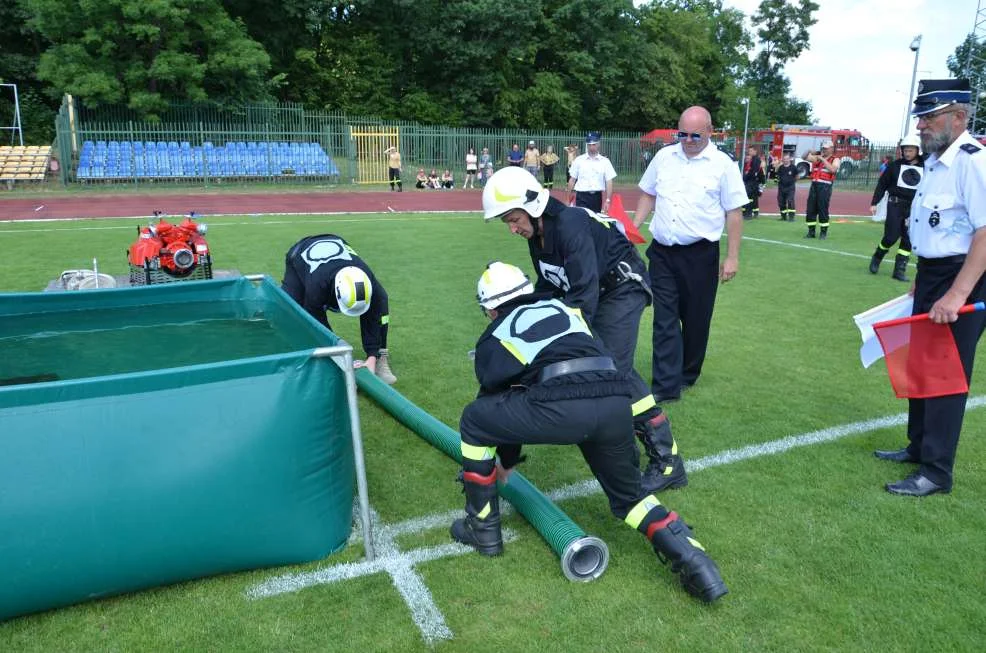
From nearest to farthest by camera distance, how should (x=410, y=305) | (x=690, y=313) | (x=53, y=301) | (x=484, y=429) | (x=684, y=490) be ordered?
(x=484, y=429) < (x=684, y=490) < (x=53, y=301) < (x=690, y=313) < (x=410, y=305)

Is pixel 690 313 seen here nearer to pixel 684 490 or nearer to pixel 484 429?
pixel 684 490

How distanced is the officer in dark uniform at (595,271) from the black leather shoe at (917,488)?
1.18m

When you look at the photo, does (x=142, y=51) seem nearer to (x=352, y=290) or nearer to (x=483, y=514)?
(x=352, y=290)

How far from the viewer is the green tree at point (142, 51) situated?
29531 millimetres

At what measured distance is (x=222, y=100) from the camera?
3247 cm

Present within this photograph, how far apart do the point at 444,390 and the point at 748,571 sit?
304cm

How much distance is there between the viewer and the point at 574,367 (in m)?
3.13

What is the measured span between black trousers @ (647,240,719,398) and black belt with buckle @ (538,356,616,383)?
8.16ft

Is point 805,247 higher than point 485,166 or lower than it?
lower

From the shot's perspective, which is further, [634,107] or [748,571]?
[634,107]

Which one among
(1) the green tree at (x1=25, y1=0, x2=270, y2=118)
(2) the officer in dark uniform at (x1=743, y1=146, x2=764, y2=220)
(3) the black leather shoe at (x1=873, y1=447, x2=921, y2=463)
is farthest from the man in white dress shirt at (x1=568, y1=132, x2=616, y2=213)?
(1) the green tree at (x1=25, y1=0, x2=270, y2=118)

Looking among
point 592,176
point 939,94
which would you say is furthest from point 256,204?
point 939,94

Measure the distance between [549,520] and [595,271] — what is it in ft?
4.31

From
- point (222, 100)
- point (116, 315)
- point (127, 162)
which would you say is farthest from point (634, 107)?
point (116, 315)
